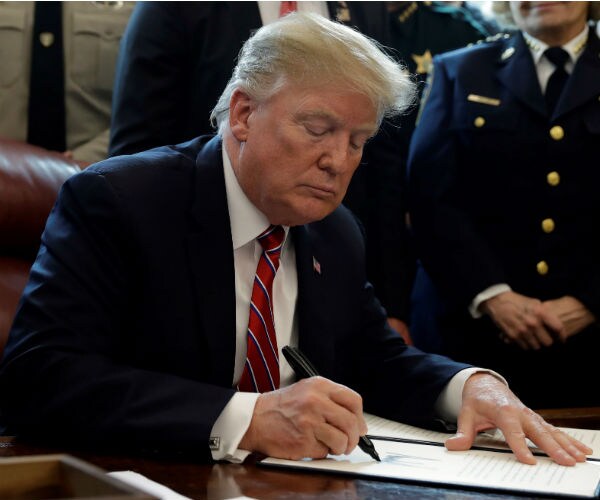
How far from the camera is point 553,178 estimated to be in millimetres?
2836

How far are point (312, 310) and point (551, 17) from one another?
1310 mm

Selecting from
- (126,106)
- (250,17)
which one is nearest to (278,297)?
(126,106)

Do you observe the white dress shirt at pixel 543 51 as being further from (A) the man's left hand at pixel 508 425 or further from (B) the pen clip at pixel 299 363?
(B) the pen clip at pixel 299 363

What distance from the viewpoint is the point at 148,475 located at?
149 centimetres

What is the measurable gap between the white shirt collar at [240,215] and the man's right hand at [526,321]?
96 centimetres

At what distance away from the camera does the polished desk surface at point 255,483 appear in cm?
141

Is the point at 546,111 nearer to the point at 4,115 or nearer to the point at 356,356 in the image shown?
the point at 356,356

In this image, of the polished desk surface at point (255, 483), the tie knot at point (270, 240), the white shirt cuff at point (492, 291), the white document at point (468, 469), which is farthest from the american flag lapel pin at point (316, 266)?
the white shirt cuff at point (492, 291)

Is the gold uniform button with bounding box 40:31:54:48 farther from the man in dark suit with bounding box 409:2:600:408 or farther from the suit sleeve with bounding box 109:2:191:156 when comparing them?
the man in dark suit with bounding box 409:2:600:408

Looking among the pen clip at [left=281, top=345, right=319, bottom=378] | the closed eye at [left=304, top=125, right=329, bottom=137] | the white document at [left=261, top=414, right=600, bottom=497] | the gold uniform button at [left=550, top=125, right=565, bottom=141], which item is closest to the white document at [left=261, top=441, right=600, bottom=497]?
the white document at [left=261, top=414, right=600, bottom=497]

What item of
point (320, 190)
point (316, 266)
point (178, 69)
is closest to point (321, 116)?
point (320, 190)

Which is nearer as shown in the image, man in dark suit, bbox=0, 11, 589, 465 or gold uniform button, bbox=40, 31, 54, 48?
Answer: man in dark suit, bbox=0, 11, 589, 465

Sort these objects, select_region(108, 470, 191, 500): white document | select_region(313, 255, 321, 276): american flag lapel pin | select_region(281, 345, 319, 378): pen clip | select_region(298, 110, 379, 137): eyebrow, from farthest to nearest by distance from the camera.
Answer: select_region(313, 255, 321, 276): american flag lapel pin < select_region(298, 110, 379, 137): eyebrow < select_region(281, 345, 319, 378): pen clip < select_region(108, 470, 191, 500): white document

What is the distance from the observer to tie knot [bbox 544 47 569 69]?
9.52 ft
